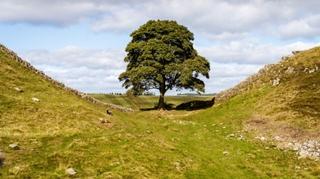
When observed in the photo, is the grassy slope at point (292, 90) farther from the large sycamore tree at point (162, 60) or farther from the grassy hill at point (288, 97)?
the large sycamore tree at point (162, 60)

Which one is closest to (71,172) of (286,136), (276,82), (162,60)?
(286,136)

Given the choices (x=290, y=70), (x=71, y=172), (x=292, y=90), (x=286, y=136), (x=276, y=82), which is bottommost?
(x=71, y=172)

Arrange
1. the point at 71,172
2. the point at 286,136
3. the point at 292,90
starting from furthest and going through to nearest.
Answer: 1. the point at 292,90
2. the point at 286,136
3. the point at 71,172

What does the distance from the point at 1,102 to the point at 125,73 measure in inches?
1668

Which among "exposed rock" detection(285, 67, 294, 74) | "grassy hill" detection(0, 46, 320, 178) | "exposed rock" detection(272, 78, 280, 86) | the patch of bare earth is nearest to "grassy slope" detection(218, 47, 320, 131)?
"exposed rock" detection(285, 67, 294, 74)

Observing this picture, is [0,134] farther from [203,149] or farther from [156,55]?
[156,55]

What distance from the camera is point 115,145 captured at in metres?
35.1

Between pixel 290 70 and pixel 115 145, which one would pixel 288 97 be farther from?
pixel 115 145

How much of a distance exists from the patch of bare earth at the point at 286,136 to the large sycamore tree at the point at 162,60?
30.3 m

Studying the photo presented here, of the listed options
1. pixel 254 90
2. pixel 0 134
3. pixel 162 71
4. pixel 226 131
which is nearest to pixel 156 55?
pixel 162 71

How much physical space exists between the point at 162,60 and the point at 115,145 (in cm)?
4866

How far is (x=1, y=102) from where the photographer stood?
43.8 metres

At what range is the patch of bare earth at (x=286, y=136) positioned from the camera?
41.4m


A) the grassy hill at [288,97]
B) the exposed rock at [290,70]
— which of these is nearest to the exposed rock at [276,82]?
the grassy hill at [288,97]
